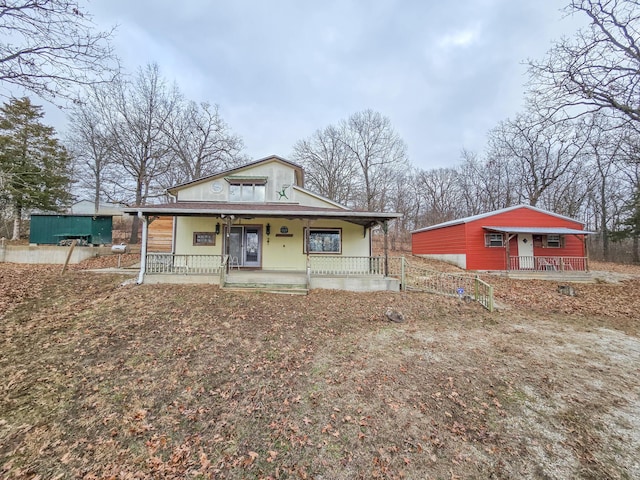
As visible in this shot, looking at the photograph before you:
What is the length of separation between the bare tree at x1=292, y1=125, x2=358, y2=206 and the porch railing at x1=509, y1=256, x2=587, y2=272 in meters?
16.6

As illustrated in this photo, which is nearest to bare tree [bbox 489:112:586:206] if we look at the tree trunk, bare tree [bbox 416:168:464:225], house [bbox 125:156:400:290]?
bare tree [bbox 416:168:464:225]

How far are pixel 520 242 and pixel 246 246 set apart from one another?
55.9 feet

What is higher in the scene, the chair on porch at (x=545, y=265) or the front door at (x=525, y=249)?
the front door at (x=525, y=249)

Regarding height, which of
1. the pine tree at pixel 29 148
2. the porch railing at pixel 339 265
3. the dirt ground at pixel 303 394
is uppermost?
the pine tree at pixel 29 148

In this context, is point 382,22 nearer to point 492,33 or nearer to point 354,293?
point 492,33

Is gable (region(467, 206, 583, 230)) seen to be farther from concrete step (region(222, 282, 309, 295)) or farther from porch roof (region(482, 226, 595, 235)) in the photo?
concrete step (region(222, 282, 309, 295))

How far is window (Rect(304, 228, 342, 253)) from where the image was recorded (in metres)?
12.2

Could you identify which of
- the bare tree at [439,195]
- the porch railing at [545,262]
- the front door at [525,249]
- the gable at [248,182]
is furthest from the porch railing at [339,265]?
the bare tree at [439,195]

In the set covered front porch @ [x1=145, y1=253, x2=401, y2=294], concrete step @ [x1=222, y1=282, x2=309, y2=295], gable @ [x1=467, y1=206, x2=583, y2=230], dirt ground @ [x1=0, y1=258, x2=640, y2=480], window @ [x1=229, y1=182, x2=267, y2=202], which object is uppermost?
window @ [x1=229, y1=182, x2=267, y2=202]

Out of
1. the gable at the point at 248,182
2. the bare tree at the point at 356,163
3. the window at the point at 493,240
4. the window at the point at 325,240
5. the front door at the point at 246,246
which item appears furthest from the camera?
the bare tree at the point at 356,163

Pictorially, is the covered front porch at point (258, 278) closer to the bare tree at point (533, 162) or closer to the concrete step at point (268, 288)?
the concrete step at point (268, 288)

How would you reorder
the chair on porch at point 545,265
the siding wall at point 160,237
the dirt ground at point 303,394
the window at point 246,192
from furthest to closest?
the chair on porch at point 545,265 < the siding wall at point 160,237 < the window at point 246,192 < the dirt ground at point 303,394

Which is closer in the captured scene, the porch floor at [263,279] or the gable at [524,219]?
the porch floor at [263,279]

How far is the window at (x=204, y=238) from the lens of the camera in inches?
460
